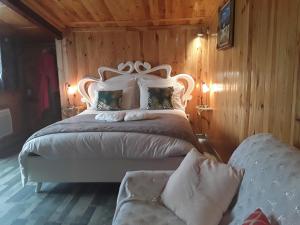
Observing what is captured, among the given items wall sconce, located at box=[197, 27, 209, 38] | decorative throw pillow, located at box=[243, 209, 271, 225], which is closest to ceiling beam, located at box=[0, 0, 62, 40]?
wall sconce, located at box=[197, 27, 209, 38]

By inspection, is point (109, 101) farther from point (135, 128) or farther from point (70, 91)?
point (135, 128)

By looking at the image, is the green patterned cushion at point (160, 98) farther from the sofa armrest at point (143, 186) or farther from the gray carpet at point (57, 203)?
the sofa armrest at point (143, 186)

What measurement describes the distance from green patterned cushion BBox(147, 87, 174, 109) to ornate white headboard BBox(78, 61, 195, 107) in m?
0.46

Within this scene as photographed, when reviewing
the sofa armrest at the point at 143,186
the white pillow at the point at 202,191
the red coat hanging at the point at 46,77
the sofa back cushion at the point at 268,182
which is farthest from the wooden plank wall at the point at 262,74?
the red coat hanging at the point at 46,77

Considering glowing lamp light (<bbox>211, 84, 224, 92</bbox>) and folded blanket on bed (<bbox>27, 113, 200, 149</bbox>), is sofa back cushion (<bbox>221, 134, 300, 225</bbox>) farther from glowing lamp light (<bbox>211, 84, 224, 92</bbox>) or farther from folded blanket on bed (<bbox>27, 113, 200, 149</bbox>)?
glowing lamp light (<bbox>211, 84, 224, 92</bbox>)

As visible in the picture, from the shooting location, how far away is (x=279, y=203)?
0.99 metres

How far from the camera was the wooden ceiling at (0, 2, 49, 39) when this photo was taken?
12.5 ft

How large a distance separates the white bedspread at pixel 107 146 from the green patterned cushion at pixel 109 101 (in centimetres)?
135

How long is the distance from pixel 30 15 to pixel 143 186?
306cm

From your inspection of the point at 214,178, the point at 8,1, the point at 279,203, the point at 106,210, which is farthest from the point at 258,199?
the point at 8,1

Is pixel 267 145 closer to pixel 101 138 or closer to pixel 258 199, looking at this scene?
pixel 258 199

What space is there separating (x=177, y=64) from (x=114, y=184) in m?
2.41

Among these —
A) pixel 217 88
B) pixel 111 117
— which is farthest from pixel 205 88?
pixel 111 117

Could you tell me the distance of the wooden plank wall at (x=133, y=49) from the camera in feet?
14.4
